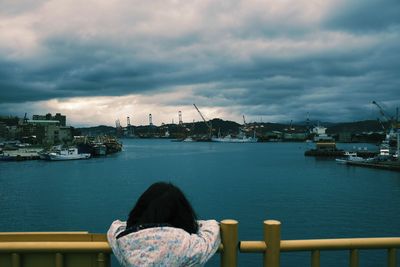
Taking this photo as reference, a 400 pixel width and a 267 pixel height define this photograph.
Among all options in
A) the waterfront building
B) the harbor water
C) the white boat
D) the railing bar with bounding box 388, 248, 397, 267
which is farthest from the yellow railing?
the waterfront building

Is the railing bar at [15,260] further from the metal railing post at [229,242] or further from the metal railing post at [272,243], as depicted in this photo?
the metal railing post at [272,243]

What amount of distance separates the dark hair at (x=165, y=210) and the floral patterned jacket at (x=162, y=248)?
0.25 ft

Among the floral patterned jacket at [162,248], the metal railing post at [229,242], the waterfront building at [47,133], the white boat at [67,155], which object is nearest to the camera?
the floral patterned jacket at [162,248]

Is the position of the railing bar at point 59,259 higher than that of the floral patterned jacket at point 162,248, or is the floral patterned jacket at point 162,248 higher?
the floral patterned jacket at point 162,248

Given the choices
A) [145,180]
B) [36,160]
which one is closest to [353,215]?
[145,180]

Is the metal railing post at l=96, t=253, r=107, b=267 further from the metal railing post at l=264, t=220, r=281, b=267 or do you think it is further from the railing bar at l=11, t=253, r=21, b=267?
the metal railing post at l=264, t=220, r=281, b=267

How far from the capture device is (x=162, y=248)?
2.25 metres

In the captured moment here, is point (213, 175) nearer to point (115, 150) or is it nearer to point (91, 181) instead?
point (91, 181)

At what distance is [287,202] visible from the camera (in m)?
33.0

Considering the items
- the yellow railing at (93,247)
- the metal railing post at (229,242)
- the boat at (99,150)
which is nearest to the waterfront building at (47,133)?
the boat at (99,150)

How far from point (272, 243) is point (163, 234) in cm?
103

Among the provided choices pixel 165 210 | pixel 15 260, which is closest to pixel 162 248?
pixel 165 210

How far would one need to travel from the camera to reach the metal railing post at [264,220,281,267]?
2.96 m

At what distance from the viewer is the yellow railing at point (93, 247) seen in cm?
289
